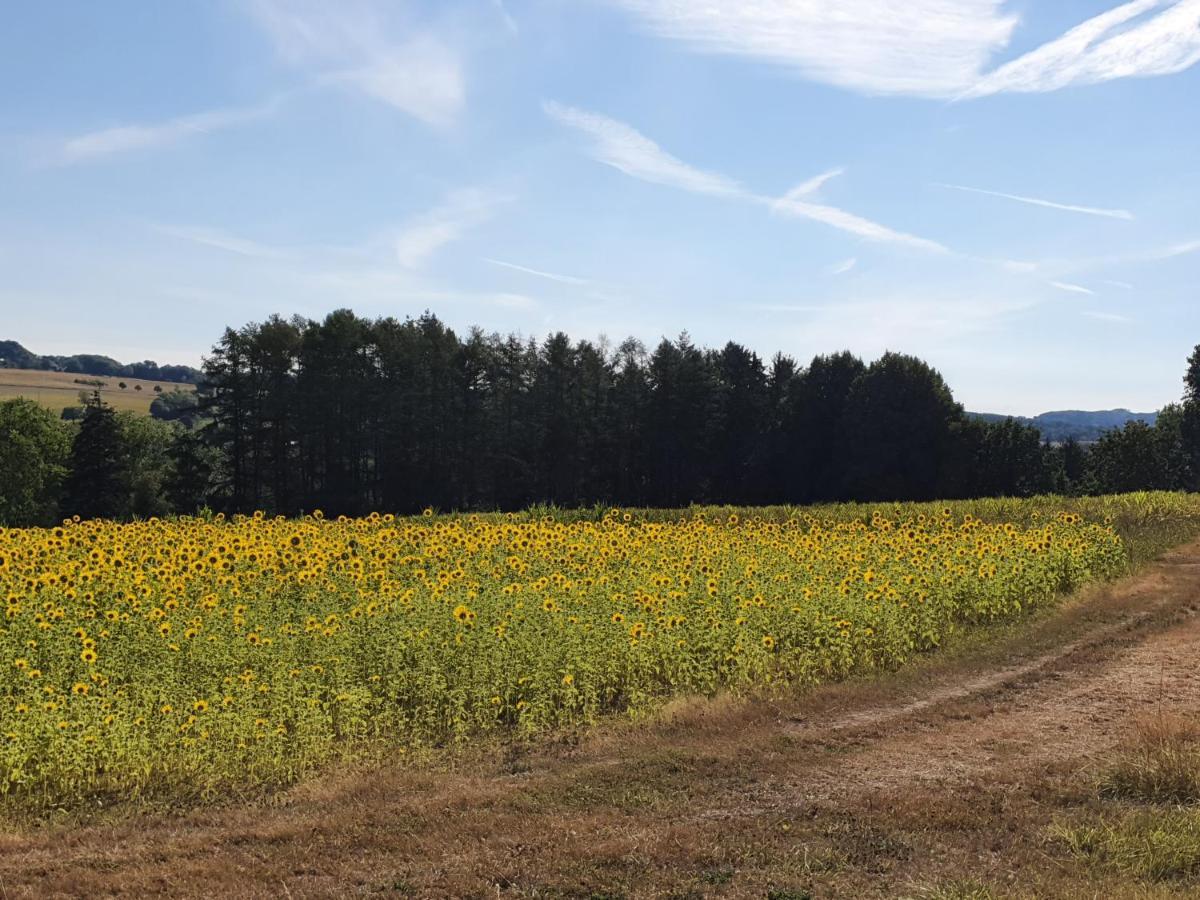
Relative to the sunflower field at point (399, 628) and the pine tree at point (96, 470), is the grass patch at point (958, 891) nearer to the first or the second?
the sunflower field at point (399, 628)

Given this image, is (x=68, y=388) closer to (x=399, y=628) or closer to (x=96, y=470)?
(x=96, y=470)

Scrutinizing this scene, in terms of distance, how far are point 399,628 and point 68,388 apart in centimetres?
15998

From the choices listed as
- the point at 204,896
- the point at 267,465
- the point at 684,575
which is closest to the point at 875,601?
the point at 684,575

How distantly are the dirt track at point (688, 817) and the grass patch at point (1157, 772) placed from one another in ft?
0.78

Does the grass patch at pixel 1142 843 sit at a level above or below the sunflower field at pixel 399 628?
below

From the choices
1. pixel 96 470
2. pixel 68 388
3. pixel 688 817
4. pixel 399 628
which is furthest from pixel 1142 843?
pixel 68 388

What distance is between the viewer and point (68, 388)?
14712 centimetres

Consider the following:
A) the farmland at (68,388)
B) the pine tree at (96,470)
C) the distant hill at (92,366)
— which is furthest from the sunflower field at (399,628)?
the distant hill at (92,366)

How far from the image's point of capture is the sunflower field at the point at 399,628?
24.7 ft

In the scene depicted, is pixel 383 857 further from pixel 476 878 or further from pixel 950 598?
pixel 950 598

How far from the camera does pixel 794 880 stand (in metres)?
5.36

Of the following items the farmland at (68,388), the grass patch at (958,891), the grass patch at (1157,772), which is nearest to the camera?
the grass patch at (958,891)

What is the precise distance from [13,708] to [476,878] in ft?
15.4

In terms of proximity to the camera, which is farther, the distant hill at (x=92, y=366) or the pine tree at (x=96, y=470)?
the distant hill at (x=92, y=366)
